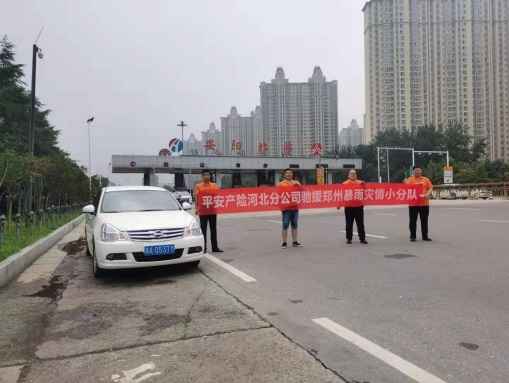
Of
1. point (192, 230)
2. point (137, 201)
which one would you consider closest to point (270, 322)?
point (192, 230)

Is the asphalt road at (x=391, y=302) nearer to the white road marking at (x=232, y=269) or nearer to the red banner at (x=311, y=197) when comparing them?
the white road marking at (x=232, y=269)

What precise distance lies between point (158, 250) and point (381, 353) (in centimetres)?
394

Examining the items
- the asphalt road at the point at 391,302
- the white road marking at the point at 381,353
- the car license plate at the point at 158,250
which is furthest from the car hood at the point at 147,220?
the white road marking at the point at 381,353

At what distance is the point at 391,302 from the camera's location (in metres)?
4.97

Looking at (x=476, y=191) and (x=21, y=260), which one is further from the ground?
(x=476, y=191)

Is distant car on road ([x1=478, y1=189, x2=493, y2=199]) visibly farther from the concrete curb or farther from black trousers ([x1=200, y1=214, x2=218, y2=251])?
the concrete curb

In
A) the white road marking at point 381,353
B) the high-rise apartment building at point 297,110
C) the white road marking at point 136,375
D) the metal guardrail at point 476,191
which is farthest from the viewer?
the high-rise apartment building at point 297,110

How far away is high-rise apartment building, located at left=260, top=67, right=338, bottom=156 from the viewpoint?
7912 centimetres

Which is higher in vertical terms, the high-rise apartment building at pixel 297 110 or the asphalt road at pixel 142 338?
the high-rise apartment building at pixel 297 110

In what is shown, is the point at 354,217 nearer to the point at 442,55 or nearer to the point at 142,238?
the point at 142,238

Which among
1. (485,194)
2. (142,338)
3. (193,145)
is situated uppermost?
(193,145)

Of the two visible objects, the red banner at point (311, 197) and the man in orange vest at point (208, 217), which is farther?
the red banner at point (311, 197)

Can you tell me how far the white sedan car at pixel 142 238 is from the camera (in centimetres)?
652

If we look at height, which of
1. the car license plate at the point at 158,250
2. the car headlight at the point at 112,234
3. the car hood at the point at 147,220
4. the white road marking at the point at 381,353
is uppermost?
the car hood at the point at 147,220
